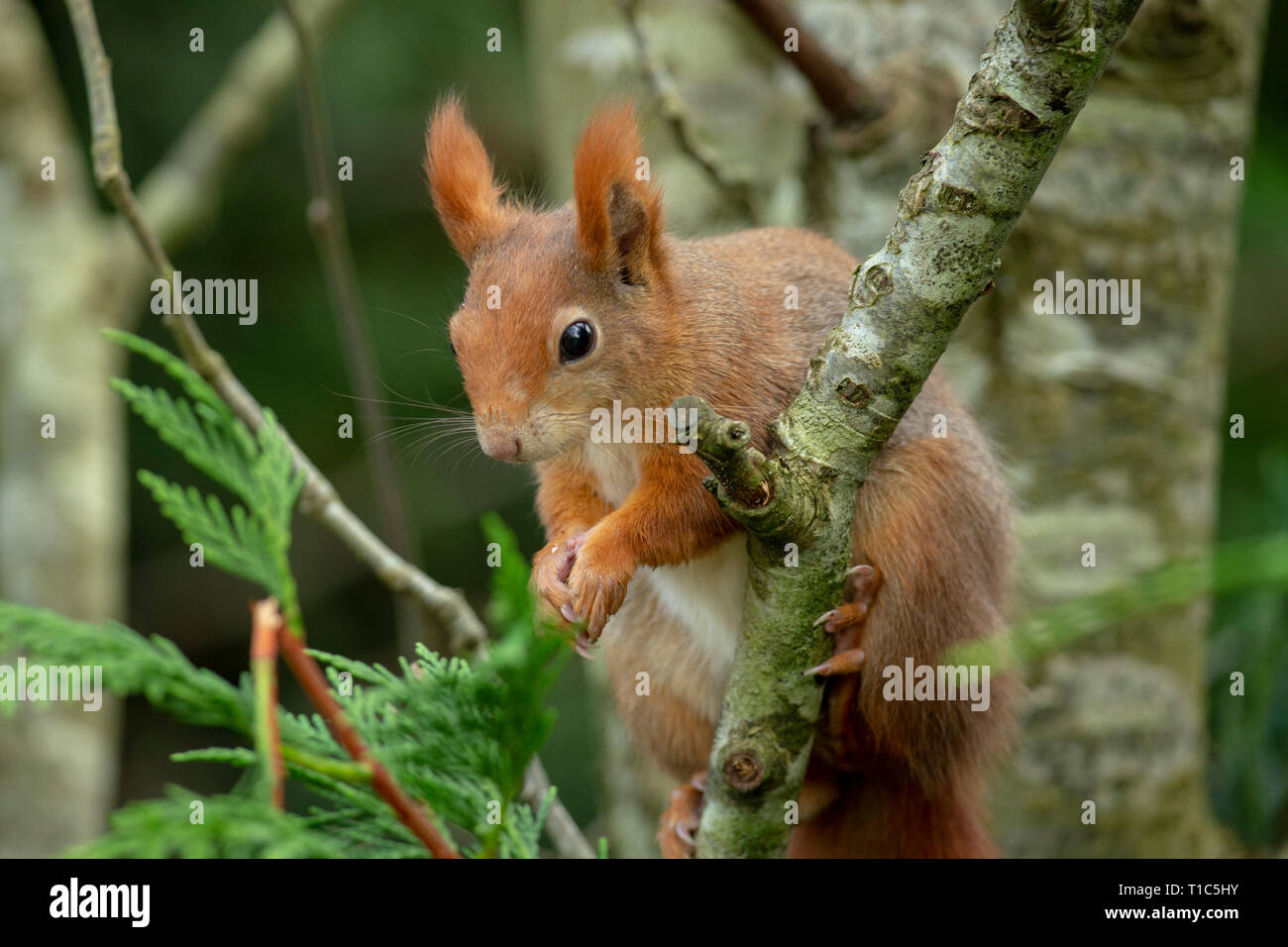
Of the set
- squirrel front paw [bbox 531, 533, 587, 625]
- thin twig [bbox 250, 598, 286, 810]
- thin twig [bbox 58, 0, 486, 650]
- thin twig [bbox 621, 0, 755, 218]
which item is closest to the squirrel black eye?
squirrel front paw [bbox 531, 533, 587, 625]

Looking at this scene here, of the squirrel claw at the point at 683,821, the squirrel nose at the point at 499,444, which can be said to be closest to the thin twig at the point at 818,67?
the squirrel nose at the point at 499,444

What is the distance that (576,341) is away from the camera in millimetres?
1717

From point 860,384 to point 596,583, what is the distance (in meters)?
0.50

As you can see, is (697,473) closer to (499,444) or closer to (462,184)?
(499,444)

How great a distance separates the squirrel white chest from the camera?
1893 millimetres

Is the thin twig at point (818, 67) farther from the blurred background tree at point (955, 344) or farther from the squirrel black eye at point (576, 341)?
the squirrel black eye at point (576, 341)

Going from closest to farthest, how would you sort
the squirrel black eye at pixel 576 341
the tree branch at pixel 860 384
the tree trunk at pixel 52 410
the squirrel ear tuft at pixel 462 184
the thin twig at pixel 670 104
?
the tree branch at pixel 860 384 → the squirrel black eye at pixel 576 341 → the squirrel ear tuft at pixel 462 184 → the thin twig at pixel 670 104 → the tree trunk at pixel 52 410

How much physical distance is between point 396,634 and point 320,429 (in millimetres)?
1111

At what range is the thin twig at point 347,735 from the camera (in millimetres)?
772

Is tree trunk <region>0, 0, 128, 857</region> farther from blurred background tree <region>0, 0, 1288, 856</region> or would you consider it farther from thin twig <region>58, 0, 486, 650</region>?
thin twig <region>58, 0, 486, 650</region>

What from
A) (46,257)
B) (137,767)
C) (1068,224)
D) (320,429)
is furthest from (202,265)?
(1068,224)

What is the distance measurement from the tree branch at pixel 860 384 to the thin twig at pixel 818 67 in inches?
43.3
